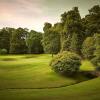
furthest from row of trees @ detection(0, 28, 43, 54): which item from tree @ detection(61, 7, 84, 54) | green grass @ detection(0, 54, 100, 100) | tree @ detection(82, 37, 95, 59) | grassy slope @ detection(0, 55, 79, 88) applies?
grassy slope @ detection(0, 55, 79, 88)

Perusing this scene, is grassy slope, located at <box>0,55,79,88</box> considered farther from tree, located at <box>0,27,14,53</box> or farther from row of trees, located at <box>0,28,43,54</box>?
tree, located at <box>0,27,14,53</box>

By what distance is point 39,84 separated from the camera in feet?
107

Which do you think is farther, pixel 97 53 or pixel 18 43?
pixel 18 43

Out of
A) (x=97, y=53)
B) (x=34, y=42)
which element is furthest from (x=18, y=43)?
(x=97, y=53)

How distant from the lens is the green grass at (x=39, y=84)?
25.0 meters

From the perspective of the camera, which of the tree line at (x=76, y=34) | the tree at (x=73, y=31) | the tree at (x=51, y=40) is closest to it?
the tree line at (x=76, y=34)

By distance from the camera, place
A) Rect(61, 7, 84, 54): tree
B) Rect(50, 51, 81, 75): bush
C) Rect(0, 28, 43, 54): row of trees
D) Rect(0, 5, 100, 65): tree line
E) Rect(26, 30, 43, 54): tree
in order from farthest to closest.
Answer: Rect(0, 28, 43, 54): row of trees, Rect(26, 30, 43, 54): tree, Rect(61, 7, 84, 54): tree, Rect(0, 5, 100, 65): tree line, Rect(50, 51, 81, 75): bush

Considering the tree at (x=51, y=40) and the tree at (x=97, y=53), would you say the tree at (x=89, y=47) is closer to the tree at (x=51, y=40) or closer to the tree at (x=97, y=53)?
the tree at (x=97, y=53)

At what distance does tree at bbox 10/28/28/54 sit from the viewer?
80.7m

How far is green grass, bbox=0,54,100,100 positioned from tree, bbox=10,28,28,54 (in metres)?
36.5

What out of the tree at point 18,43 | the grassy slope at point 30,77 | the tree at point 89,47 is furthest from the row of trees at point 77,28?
the tree at point 18,43

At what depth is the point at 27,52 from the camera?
82.6m

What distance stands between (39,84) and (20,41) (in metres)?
51.6

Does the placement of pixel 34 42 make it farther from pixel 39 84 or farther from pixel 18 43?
pixel 39 84
